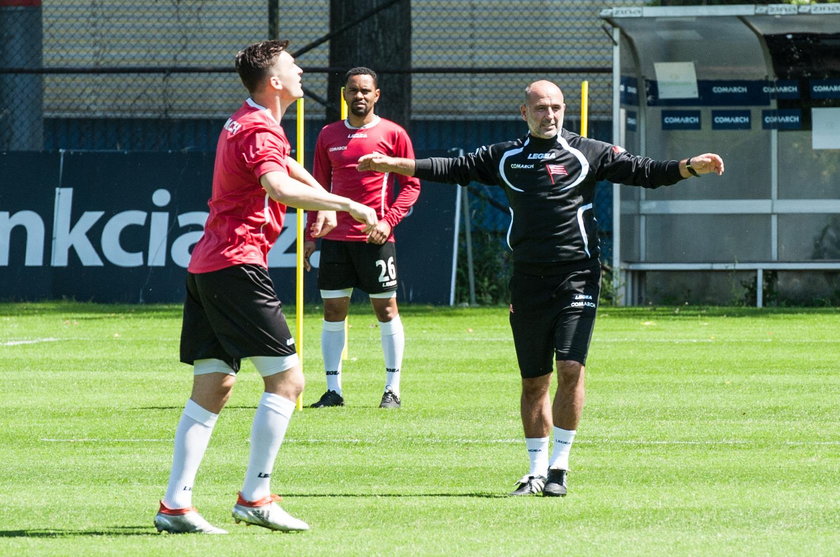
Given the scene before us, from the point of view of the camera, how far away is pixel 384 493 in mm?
7223

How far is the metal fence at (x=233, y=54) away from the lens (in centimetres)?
2722

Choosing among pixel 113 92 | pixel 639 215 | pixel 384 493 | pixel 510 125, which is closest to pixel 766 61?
pixel 639 215

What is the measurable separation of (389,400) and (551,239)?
333cm

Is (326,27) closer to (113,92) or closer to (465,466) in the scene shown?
(113,92)

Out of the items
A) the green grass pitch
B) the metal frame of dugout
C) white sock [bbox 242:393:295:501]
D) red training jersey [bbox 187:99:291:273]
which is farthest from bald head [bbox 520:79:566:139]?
the metal frame of dugout

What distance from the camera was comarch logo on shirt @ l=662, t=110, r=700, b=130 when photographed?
68.6 ft

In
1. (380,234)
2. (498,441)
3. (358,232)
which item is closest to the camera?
(498,441)

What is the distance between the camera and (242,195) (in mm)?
6426

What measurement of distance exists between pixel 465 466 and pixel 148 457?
5.64 ft

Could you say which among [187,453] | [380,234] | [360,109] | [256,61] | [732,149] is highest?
[732,149]

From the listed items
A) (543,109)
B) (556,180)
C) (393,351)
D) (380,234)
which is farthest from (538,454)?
(393,351)

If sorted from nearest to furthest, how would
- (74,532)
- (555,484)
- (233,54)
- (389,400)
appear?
1. (74,532)
2. (555,484)
3. (389,400)
4. (233,54)

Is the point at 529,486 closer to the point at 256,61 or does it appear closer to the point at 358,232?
the point at 256,61

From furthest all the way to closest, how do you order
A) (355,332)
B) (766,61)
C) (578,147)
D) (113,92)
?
(113,92) < (766,61) < (355,332) < (578,147)
